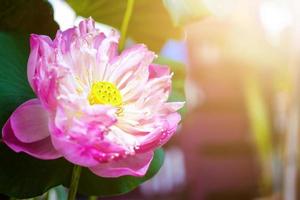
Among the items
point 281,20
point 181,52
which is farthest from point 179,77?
point 281,20

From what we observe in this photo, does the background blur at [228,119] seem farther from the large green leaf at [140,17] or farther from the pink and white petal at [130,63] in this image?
the pink and white petal at [130,63]

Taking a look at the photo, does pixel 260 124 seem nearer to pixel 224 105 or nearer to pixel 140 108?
pixel 140 108

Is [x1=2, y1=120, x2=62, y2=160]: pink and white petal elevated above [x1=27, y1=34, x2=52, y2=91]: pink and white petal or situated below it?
below

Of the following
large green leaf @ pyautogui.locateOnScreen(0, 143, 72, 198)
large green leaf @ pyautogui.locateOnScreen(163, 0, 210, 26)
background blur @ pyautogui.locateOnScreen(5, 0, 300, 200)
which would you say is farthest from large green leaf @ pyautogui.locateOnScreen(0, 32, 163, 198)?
background blur @ pyautogui.locateOnScreen(5, 0, 300, 200)

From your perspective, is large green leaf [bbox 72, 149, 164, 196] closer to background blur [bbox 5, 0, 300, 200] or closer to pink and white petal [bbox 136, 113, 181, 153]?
pink and white petal [bbox 136, 113, 181, 153]

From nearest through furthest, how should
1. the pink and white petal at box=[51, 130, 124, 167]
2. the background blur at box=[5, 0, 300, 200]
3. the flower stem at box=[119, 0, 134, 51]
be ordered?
the pink and white petal at box=[51, 130, 124, 167] < the flower stem at box=[119, 0, 134, 51] < the background blur at box=[5, 0, 300, 200]

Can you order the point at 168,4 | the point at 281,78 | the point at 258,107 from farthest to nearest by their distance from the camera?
1. the point at 258,107
2. the point at 281,78
3. the point at 168,4
